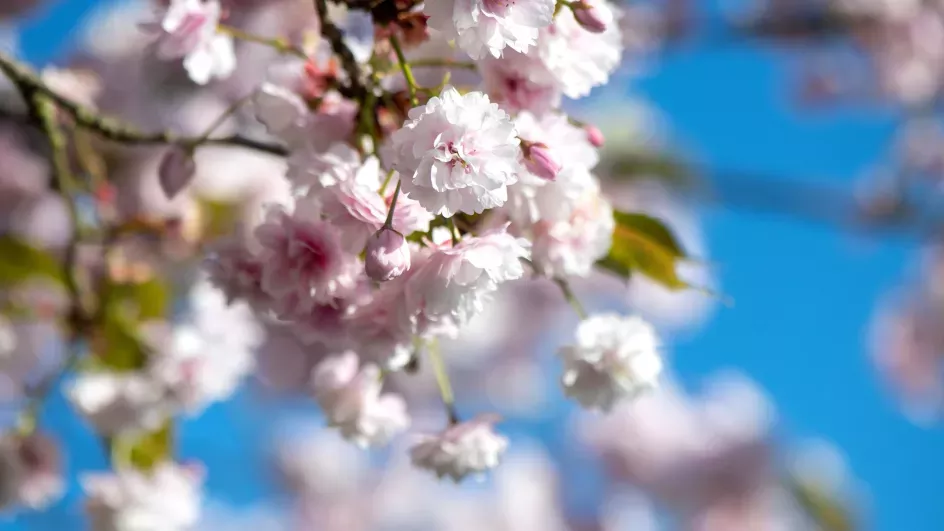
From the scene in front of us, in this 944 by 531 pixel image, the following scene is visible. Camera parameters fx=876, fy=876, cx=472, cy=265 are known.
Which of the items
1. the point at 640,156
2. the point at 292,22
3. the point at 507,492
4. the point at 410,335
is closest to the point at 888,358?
the point at 507,492

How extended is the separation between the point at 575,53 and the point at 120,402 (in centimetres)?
91

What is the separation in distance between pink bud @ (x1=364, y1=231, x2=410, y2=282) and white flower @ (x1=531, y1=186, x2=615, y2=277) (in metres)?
0.17

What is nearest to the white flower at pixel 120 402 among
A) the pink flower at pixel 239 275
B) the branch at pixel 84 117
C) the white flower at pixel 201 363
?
the white flower at pixel 201 363

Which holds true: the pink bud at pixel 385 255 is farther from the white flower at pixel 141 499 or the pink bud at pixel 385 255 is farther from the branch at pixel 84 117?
the white flower at pixel 141 499

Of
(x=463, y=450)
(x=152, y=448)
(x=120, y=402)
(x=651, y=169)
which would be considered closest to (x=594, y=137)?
(x=463, y=450)

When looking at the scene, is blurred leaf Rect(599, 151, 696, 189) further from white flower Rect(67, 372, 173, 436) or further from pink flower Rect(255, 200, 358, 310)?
pink flower Rect(255, 200, 358, 310)

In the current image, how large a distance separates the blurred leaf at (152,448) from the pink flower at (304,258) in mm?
771

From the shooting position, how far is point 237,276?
83cm

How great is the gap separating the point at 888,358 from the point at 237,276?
5.33 meters

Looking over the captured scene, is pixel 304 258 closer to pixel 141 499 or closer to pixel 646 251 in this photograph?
pixel 646 251

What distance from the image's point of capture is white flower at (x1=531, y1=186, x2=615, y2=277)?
78 cm

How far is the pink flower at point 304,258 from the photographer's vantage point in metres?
0.73

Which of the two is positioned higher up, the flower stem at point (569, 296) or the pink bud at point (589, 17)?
the pink bud at point (589, 17)

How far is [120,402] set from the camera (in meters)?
1.31
